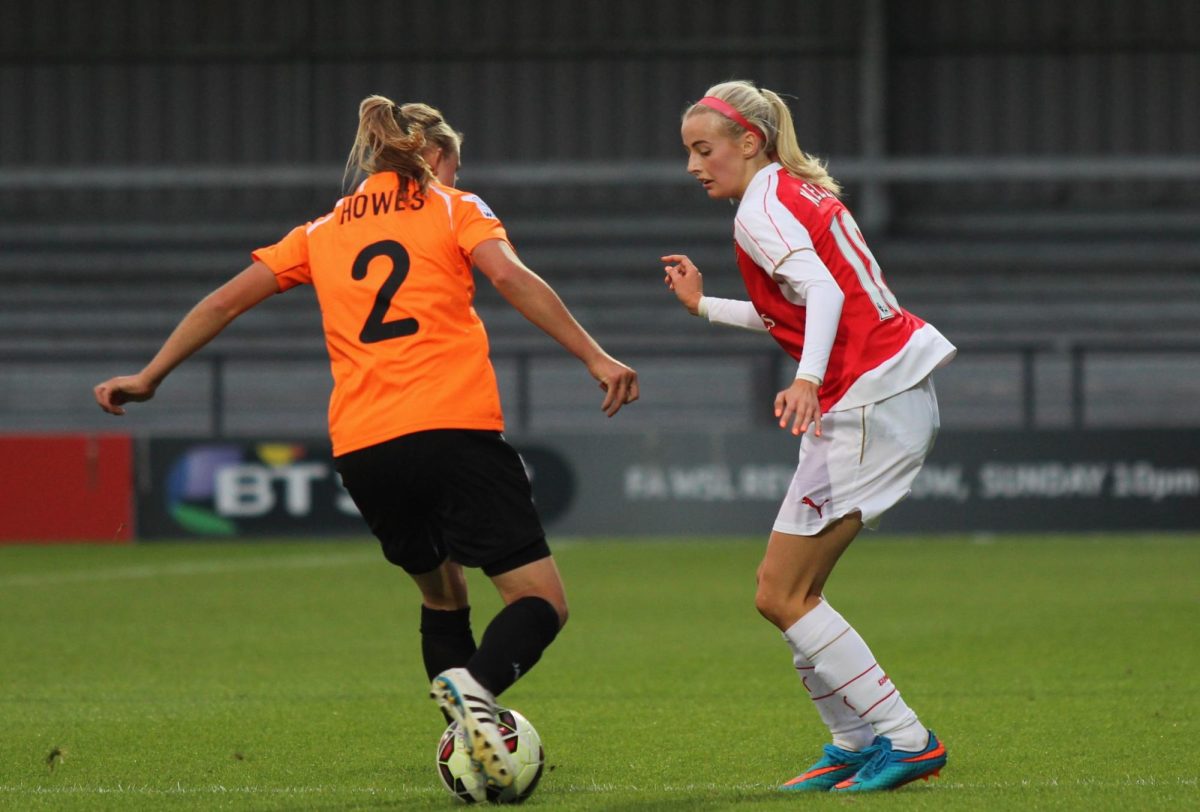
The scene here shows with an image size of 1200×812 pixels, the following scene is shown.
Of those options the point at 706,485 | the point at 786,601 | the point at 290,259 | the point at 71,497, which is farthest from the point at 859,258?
the point at 71,497

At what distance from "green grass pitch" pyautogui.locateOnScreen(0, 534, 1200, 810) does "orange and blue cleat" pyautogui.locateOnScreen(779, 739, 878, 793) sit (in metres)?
0.13

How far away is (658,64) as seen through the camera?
24141 mm

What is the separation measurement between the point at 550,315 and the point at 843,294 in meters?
0.70

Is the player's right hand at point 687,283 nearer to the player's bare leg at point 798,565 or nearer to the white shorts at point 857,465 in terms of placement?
the white shorts at point 857,465

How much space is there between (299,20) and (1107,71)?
422 inches

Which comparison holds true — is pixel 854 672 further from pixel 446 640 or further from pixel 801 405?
pixel 446 640

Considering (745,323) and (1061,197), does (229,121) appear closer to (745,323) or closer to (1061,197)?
(1061,197)

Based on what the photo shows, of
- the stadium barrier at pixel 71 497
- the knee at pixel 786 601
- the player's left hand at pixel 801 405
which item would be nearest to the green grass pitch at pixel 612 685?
the knee at pixel 786 601

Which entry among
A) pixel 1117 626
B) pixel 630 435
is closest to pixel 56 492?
pixel 630 435

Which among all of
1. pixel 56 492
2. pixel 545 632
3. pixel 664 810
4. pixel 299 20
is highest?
pixel 299 20

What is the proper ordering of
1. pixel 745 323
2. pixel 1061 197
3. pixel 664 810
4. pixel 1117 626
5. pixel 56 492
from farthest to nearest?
1. pixel 1061 197
2. pixel 56 492
3. pixel 1117 626
4. pixel 745 323
5. pixel 664 810

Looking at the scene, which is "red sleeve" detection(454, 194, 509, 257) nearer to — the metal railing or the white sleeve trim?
the white sleeve trim

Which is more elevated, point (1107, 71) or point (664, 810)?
point (1107, 71)

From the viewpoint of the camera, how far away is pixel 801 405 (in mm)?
4047
